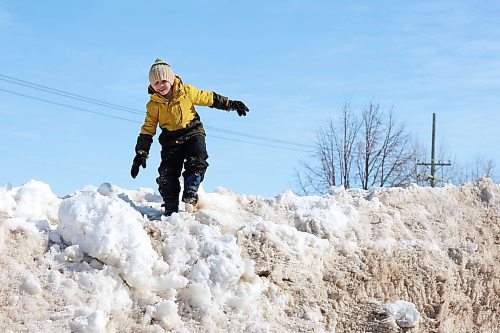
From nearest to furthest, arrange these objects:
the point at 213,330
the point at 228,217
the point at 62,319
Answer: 1. the point at 62,319
2. the point at 213,330
3. the point at 228,217

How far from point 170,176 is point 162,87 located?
87cm

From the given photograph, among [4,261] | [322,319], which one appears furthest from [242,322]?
[4,261]

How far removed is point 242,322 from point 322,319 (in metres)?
0.85

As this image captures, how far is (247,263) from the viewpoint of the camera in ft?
22.2

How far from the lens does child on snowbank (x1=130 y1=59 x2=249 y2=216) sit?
770 cm

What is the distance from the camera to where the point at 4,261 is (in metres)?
6.13

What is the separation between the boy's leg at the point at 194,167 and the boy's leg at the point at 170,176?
0.32 ft

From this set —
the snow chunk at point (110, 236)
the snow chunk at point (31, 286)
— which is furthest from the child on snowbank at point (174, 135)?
the snow chunk at point (31, 286)

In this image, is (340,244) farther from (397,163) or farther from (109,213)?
(397,163)

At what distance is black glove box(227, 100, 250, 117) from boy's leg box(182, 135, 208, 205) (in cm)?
49

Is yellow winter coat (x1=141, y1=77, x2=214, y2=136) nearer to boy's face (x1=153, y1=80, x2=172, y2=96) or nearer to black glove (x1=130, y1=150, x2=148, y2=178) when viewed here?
boy's face (x1=153, y1=80, x2=172, y2=96)

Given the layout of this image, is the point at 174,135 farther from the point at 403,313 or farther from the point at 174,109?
the point at 403,313

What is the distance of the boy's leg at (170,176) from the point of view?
7707 millimetres

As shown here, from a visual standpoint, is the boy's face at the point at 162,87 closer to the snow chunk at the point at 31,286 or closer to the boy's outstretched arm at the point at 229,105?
the boy's outstretched arm at the point at 229,105
